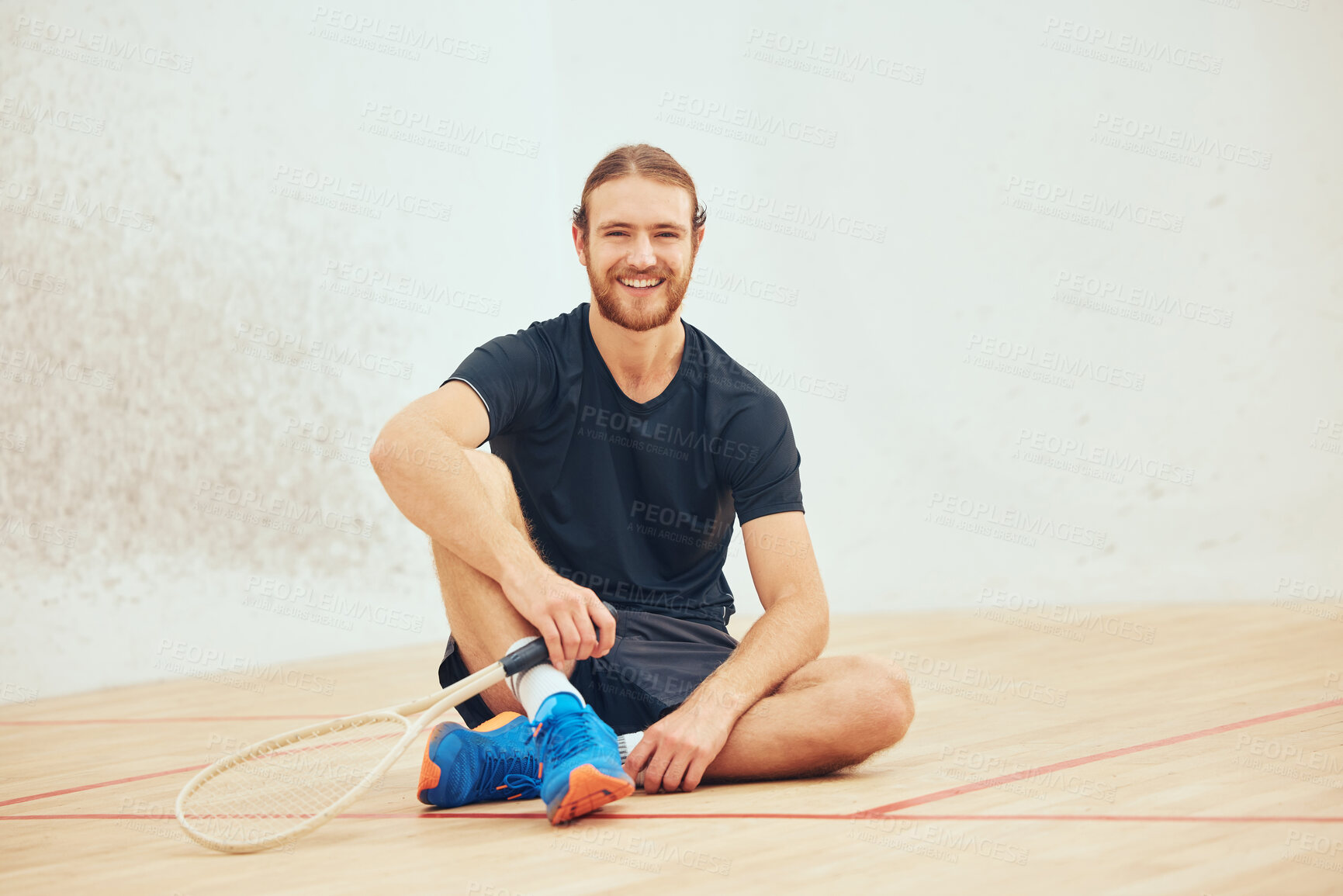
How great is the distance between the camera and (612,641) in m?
1.12

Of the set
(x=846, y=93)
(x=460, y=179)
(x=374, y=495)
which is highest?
(x=846, y=93)

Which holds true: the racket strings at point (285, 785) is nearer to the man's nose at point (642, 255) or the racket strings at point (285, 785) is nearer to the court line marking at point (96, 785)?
the court line marking at point (96, 785)

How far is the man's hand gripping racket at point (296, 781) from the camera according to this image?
3.29ft

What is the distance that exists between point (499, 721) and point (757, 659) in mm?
286

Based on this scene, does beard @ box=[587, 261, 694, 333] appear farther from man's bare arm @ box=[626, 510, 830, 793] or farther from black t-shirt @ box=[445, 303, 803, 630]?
man's bare arm @ box=[626, 510, 830, 793]

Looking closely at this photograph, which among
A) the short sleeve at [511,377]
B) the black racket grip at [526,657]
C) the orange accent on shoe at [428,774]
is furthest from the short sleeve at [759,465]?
the orange accent on shoe at [428,774]

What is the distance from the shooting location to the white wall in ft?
9.34

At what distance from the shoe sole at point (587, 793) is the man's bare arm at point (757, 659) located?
0.13 metres

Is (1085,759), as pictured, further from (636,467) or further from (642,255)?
(642,255)

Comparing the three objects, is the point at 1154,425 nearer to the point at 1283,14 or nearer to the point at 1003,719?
the point at 1283,14

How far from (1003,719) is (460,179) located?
2.70m

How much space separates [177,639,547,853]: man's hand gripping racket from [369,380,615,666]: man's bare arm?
0.05 metres

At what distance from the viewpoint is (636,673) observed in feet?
4.21

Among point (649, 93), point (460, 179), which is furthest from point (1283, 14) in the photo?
point (460, 179)
